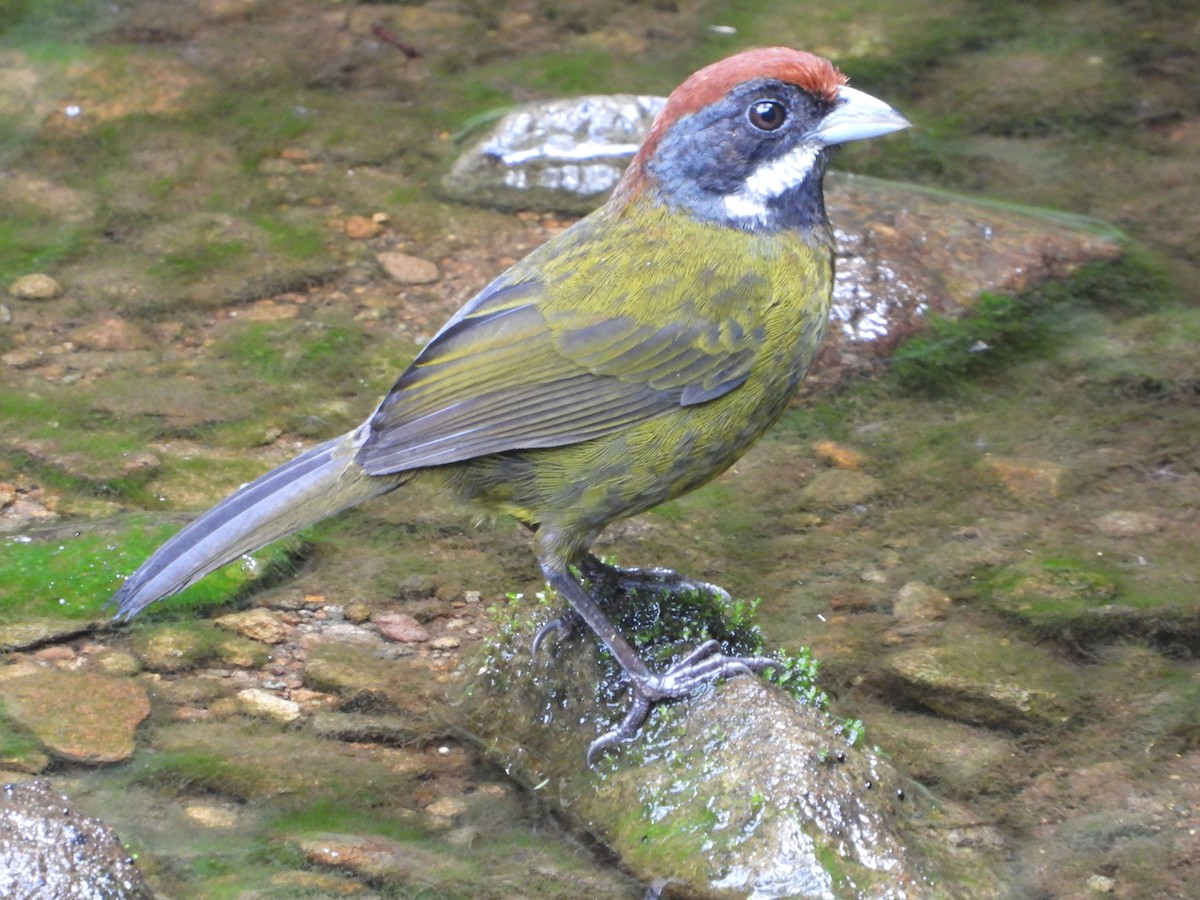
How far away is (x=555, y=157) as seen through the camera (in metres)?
6.52

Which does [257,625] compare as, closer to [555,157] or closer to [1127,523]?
[1127,523]

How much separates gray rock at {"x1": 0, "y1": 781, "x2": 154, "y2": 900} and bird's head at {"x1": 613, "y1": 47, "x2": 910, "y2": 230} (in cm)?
206

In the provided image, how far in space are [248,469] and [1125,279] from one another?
3.25 m

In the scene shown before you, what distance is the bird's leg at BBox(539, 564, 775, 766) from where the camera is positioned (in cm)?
356

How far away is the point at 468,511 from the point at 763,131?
1.22 metres

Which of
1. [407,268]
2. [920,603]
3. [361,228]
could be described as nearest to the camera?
[920,603]

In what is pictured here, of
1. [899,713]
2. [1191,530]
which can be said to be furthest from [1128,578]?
[899,713]

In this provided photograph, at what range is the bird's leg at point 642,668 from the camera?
356cm

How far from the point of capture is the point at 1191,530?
4.59m

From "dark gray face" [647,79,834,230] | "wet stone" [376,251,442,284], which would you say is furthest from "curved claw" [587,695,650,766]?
"wet stone" [376,251,442,284]

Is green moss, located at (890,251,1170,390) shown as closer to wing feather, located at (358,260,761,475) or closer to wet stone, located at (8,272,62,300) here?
wing feather, located at (358,260,761,475)

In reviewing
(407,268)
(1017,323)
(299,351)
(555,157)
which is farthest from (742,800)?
(555,157)

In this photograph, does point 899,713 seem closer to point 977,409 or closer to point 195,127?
point 977,409

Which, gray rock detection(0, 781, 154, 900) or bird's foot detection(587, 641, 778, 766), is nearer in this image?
gray rock detection(0, 781, 154, 900)
